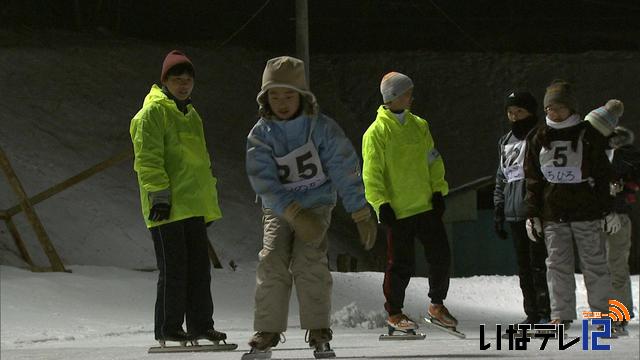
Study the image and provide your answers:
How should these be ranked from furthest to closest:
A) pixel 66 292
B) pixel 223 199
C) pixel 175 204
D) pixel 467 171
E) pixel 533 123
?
pixel 467 171
pixel 223 199
pixel 66 292
pixel 533 123
pixel 175 204

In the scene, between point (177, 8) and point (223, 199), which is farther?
point (177, 8)

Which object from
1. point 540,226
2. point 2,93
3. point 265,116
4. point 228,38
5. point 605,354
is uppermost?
point 228,38

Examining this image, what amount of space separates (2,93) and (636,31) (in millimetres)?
19059

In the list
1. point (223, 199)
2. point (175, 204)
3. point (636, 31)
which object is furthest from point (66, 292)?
point (636, 31)

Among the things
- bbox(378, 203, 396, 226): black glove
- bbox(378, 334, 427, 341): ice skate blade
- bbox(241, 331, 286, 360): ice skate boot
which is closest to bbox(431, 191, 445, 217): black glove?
bbox(378, 203, 396, 226): black glove

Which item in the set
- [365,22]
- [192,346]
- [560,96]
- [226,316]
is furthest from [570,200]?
[365,22]

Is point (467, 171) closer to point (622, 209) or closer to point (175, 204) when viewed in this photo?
point (622, 209)

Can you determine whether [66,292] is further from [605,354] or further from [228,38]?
[228,38]

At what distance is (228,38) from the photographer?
122 feet

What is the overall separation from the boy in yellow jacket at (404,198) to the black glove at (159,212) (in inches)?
61.9

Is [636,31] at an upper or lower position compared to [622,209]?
upper

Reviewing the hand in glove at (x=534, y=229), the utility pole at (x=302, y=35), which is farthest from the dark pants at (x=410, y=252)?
the utility pole at (x=302, y=35)

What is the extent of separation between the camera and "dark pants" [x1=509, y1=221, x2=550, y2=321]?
9273 millimetres

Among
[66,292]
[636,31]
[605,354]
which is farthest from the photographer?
[636,31]
